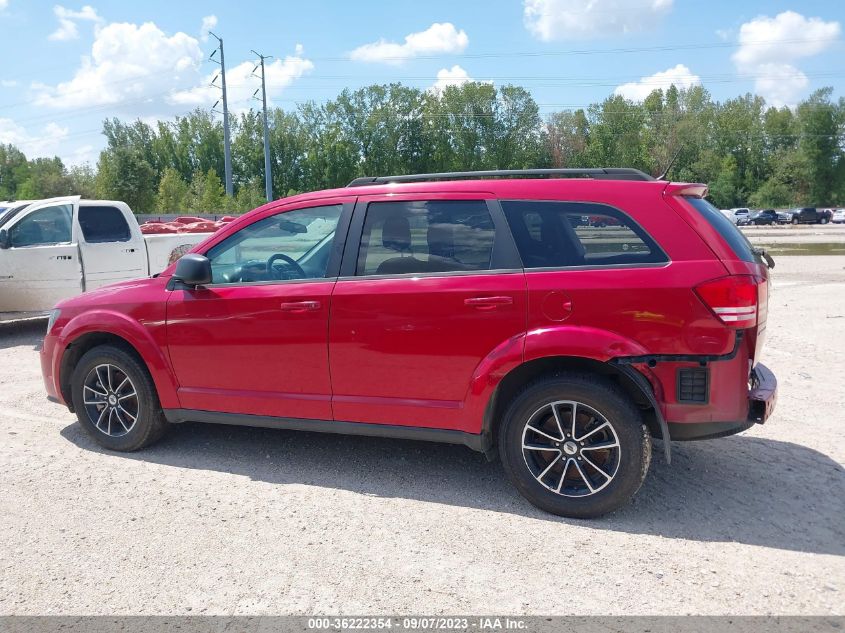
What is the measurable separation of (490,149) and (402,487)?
94.3m

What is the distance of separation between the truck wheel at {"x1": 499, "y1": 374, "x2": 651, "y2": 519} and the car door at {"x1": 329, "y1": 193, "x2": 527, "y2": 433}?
31 centimetres

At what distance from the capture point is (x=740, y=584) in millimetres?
3213

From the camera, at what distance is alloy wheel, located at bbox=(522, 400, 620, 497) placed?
385 cm

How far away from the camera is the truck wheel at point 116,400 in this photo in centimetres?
496

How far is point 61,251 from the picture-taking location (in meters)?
10.1

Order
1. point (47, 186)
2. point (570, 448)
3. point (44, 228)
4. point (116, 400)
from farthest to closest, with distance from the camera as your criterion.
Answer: point (47, 186) < point (44, 228) < point (116, 400) < point (570, 448)

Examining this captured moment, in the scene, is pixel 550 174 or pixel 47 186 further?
pixel 47 186

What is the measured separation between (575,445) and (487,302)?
3.09ft

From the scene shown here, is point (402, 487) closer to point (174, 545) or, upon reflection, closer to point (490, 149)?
point (174, 545)

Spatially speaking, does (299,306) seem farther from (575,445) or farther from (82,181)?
(82,181)

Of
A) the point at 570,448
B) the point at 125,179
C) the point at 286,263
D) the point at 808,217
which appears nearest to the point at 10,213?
the point at 286,263

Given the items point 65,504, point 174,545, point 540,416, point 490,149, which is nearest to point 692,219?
point 540,416

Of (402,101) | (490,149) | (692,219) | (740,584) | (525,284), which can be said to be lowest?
(740,584)

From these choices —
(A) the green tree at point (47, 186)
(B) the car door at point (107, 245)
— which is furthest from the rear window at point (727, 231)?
(A) the green tree at point (47, 186)
